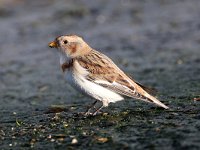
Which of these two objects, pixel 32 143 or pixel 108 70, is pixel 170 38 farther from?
pixel 32 143

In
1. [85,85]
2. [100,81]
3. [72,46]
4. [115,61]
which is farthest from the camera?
[115,61]

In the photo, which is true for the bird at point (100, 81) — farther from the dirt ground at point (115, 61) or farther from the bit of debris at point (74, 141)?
the bit of debris at point (74, 141)

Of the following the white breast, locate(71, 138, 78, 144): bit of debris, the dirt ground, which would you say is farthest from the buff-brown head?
locate(71, 138, 78, 144): bit of debris

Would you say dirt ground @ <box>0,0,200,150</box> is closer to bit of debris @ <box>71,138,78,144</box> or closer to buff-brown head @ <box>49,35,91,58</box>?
bit of debris @ <box>71,138,78,144</box>

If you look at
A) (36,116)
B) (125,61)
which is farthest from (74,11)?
(36,116)

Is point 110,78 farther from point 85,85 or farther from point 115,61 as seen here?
point 115,61

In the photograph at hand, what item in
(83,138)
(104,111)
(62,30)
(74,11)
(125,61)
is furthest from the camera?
(74,11)

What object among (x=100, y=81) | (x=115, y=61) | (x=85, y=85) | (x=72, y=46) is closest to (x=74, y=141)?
(x=85, y=85)

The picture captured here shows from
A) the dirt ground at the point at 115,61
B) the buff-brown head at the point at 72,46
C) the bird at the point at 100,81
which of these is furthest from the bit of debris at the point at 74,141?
the buff-brown head at the point at 72,46
